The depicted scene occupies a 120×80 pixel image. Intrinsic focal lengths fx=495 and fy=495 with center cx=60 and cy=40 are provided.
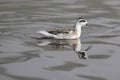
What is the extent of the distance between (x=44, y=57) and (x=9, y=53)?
119 centimetres

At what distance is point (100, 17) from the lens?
2103 centimetres

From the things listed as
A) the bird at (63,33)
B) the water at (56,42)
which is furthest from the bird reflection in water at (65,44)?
the bird at (63,33)

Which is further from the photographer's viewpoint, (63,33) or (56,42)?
(63,33)

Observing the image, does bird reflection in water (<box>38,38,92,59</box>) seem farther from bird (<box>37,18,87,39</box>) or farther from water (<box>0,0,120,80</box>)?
bird (<box>37,18,87,39</box>)

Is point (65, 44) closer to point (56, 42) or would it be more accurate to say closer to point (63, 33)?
point (56, 42)

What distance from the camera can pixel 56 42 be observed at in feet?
57.2

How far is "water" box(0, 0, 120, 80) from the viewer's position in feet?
45.5

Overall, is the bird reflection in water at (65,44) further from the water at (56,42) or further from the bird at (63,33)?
the bird at (63,33)

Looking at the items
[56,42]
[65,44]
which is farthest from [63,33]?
[65,44]

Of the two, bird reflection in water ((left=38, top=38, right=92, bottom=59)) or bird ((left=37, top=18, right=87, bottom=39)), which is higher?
bird ((left=37, top=18, right=87, bottom=39))

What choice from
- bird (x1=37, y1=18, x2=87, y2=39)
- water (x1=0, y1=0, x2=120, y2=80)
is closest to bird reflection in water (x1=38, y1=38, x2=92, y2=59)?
water (x1=0, y1=0, x2=120, y2=80)

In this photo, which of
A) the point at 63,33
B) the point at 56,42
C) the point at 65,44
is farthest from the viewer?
the point at 63,33

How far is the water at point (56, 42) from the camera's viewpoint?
546 inches

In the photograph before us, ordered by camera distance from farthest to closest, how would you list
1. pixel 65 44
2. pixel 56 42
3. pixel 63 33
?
pixel 63 33 → pixel 56 42 → pixel 65 44
